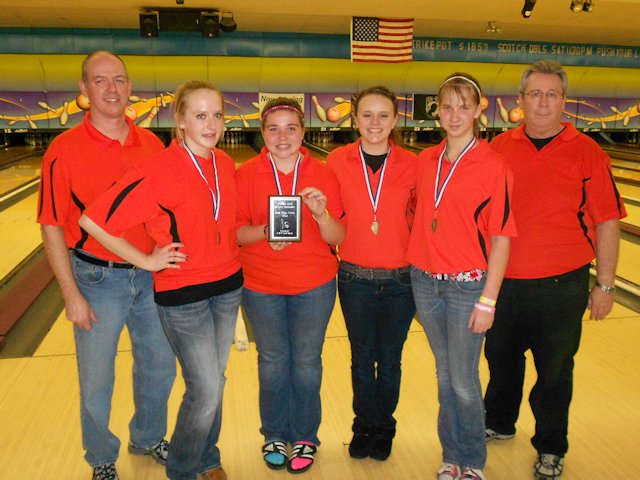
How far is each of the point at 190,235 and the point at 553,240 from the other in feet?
3.90

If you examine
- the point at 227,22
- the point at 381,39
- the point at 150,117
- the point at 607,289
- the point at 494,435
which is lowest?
the point at 494,435

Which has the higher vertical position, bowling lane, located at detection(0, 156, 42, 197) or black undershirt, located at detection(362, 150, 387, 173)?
black undershirt, located at detection(362, 150, 387, 173)

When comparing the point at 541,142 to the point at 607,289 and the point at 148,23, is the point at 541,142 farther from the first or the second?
the point at 148,23

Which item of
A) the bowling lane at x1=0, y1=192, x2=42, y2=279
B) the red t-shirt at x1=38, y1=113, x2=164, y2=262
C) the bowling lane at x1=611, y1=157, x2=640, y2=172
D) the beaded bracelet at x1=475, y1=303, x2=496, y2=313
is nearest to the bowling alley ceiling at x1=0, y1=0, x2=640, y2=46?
the bowling lane at x1=611, y1=157, x2=640, y2=172

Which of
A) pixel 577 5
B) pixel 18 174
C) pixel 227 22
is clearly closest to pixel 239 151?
pixel 227 22

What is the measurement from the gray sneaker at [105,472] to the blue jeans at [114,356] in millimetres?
17

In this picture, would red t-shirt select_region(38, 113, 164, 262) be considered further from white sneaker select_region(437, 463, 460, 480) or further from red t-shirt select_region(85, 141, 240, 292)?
white sneaker select_region(437, 463, 460, 480)

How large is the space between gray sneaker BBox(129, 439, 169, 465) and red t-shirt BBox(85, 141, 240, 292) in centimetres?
71

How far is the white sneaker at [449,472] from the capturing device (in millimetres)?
1771

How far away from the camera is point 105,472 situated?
1.79 m

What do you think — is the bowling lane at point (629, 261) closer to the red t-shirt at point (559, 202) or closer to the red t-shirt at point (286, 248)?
the red t-shirt at point (559, 202)

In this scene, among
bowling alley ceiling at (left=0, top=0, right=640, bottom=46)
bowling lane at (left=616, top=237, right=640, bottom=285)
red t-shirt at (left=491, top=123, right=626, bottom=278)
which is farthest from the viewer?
bowling alley ceiling at (left=0, top=0, right=640, bottom=46)

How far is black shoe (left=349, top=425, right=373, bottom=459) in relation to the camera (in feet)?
6.34

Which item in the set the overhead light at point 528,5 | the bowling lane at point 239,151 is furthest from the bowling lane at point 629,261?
the bowling lane at point 239,151
